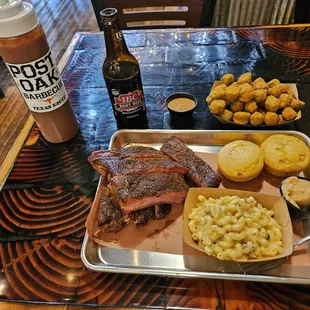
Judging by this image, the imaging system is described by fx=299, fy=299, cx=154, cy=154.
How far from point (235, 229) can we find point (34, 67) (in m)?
0.85

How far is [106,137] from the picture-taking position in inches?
52.7

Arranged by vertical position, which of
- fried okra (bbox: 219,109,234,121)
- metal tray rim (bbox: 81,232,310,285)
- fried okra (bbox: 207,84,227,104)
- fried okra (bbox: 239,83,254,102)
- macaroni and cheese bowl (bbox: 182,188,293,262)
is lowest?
metal tray rim (bbox: 81,232,310,285)

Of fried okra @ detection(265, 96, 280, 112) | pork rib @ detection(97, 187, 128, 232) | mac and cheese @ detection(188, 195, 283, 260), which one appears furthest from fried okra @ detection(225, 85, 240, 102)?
pork rib @ detection(97, 187, 128, 232)

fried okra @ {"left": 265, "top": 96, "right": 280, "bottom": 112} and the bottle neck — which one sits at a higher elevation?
the bottle neck

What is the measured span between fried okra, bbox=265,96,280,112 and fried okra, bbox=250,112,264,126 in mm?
42

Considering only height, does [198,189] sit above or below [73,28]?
above

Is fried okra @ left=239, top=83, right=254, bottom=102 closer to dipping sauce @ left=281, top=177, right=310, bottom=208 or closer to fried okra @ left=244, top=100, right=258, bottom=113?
fried okra @ left=244, top=100, right=258, bottom=113

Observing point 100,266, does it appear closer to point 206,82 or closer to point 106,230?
point 106,230

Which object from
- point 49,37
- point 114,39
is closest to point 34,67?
point 114,39

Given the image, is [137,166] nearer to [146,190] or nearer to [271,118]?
[146,190]

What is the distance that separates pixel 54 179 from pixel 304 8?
7.00 feet

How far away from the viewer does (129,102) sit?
1.19 metres

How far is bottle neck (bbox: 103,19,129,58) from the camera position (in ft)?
3.49

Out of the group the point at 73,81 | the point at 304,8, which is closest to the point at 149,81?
the point at 73,81
